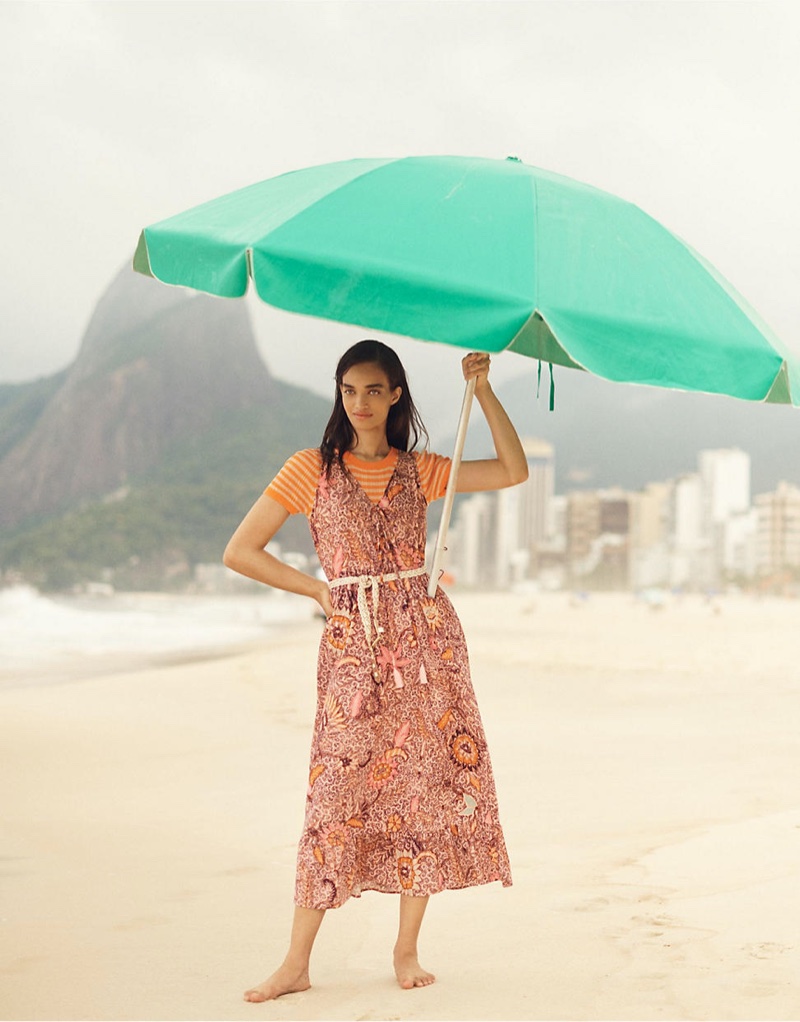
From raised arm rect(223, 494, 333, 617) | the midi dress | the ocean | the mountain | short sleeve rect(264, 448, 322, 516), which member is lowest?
the ocean

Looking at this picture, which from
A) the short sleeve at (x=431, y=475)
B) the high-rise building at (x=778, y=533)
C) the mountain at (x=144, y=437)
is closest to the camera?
the short sleeve at (x=431, y=475)

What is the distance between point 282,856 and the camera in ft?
16.3

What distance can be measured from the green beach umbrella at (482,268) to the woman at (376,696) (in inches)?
10.0

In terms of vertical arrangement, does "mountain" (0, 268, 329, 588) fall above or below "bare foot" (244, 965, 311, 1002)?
above

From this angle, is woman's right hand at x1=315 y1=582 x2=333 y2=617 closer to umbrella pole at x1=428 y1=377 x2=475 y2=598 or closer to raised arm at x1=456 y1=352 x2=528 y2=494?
umbrella pole at x1=428 y1=377 x2=475 y2=598

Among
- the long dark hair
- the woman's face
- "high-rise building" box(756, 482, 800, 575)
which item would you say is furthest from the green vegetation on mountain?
the woman's face

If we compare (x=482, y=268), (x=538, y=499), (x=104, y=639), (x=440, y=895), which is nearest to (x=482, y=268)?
(x=482, y=268)

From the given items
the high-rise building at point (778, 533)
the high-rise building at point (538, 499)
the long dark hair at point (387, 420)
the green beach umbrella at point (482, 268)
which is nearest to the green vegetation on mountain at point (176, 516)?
the high-rise building at point (538, 499)

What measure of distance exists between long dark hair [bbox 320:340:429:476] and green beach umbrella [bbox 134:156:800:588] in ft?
1.02

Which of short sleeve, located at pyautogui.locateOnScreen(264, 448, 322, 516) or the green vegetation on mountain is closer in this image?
short sleeve, located at pyautogui.locateOnScreen(264, 448, 322, 516)

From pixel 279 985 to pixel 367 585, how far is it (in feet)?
3.31

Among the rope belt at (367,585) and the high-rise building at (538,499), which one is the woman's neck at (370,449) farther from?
the high-rise building at (538,499)

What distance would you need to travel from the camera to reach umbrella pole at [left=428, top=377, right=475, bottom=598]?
9.61 ft

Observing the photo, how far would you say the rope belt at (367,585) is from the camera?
117 inches
